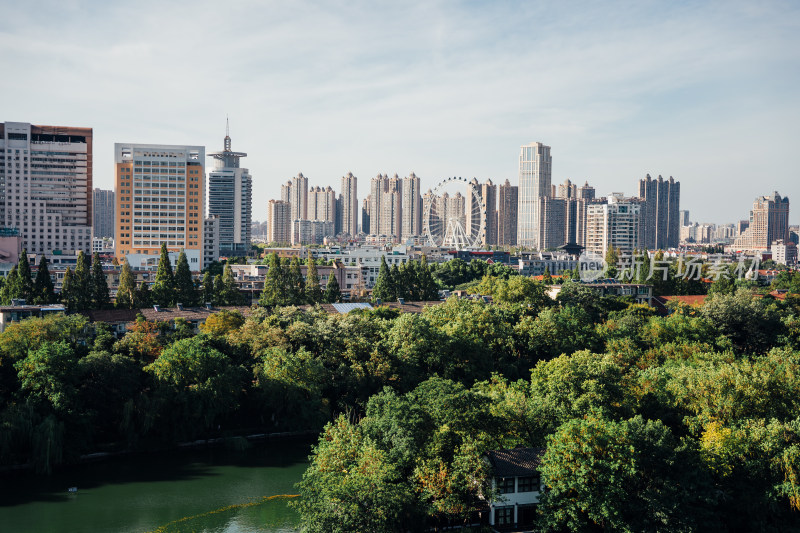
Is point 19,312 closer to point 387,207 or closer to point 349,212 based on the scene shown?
point 387,207

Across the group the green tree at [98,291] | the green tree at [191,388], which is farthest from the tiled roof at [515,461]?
the green tree at [98,291]

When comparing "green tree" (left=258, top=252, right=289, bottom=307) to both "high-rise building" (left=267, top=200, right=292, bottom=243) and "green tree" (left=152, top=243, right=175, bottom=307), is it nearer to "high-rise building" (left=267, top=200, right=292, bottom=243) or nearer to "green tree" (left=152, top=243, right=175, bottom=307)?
"green tree" (left=152, top=243, right=175, bottom=307)

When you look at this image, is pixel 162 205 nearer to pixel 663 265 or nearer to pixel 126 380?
pixel 663 265

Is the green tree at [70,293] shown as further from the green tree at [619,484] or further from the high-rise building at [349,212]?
the high-rise building at [349,212]

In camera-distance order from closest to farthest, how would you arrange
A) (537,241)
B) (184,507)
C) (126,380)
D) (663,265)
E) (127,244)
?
(184,507) < (126,380) < (663,265) < (127,244) < (537,241)

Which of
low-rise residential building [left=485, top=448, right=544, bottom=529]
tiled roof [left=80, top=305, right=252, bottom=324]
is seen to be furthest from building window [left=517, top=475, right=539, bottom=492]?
tiled roof [left=80, top=305, right=252, bottom=324]

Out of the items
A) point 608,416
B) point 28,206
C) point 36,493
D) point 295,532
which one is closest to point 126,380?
point 36,493
